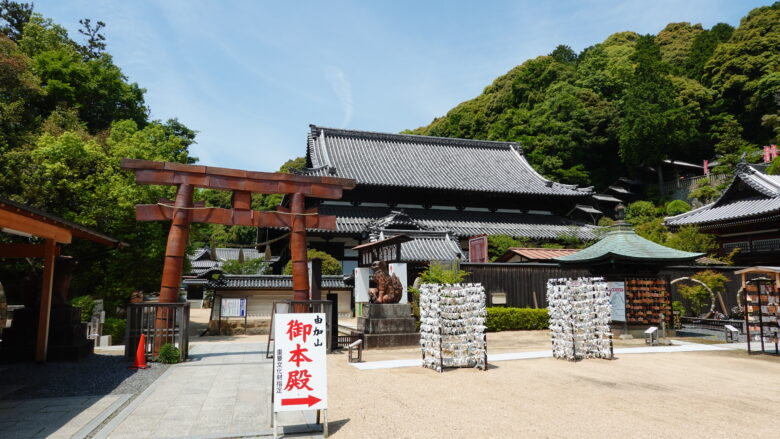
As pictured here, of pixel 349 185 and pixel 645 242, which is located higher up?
pixel 349 185

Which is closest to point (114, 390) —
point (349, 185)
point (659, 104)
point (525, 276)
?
point (349, 185)

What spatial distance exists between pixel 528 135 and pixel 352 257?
92.9ft

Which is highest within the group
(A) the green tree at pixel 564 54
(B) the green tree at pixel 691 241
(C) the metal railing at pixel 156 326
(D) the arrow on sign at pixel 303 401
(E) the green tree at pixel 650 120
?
(A) the green tree at pixel 564 54

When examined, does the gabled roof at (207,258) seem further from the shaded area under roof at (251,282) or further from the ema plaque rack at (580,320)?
the ema plaque rack at (580,320)

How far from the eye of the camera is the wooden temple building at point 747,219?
851 inches

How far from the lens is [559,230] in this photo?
98.4ft

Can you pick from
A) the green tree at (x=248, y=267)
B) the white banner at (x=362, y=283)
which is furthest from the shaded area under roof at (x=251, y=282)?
the white banner at (x=362, y=283)

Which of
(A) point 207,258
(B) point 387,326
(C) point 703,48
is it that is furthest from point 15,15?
(C) point 703,48

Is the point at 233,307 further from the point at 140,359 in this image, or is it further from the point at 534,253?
the point at 534,253

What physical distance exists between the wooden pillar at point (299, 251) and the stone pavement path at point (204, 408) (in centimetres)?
221

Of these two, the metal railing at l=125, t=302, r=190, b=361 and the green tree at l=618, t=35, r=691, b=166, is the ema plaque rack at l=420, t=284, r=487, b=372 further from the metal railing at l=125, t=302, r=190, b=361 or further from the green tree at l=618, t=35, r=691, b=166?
the green tree at l=618, t=35, r=691, b=166

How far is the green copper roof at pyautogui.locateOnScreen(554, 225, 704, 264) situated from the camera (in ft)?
48.7

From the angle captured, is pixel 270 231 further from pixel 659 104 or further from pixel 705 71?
pixel 705 71

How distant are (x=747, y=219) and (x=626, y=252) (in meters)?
11.6
